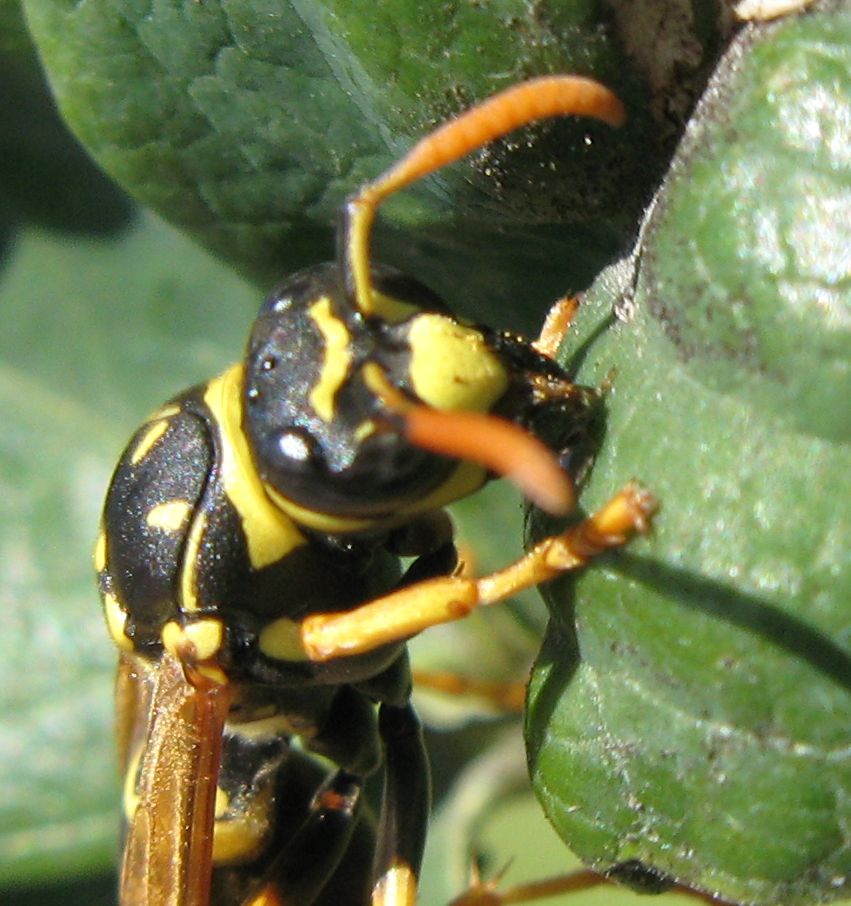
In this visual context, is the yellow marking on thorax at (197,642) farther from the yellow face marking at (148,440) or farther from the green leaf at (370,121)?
the green leaf at (370,121)

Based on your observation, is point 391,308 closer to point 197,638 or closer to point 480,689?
point 197,638

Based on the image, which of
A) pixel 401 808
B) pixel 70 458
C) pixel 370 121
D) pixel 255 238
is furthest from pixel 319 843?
pixel 370 121

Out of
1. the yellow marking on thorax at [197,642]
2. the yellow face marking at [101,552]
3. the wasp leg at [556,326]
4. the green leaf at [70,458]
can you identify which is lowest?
the green leaf at [70,458]

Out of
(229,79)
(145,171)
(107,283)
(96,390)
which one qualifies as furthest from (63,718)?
(229,79)

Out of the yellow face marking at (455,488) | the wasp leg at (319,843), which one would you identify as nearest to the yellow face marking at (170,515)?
the yellow face marking at (455,488)

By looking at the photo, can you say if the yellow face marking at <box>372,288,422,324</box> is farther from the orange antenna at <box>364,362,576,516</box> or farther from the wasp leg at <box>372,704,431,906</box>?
the wasp leg at <box>372,704,431,906</box>

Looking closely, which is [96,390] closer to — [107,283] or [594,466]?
[107,283]

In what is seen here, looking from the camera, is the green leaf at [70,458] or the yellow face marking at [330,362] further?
the green leaf at [70,458]
